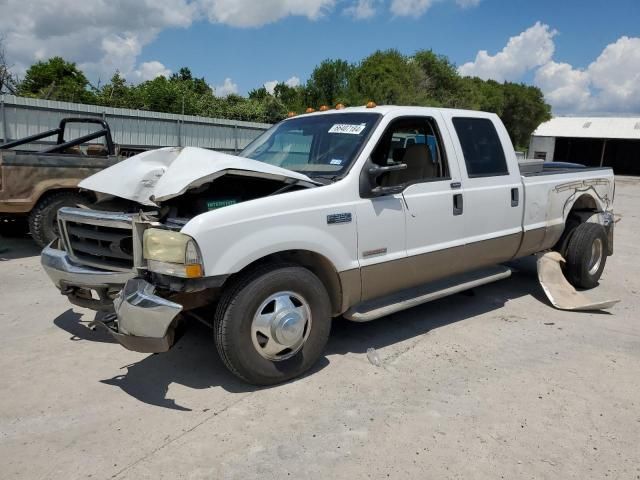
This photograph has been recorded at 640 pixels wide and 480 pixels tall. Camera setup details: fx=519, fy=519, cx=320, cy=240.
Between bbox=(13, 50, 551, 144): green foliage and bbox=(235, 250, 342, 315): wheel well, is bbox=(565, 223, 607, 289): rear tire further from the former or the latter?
bbox=(13, 50, 551, 144): green foliage

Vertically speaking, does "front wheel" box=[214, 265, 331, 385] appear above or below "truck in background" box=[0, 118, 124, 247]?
below

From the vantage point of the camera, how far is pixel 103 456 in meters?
2.82

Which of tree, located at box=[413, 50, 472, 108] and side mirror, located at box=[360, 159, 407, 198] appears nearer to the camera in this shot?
side mirror, located at box=[360, 159, 407, 198]

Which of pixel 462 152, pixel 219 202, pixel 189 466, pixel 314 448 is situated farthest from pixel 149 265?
pixel 462 152

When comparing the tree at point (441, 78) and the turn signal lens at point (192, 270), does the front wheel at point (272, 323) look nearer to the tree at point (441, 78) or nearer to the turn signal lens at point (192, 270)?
the turn signal lens at point (192, 270)

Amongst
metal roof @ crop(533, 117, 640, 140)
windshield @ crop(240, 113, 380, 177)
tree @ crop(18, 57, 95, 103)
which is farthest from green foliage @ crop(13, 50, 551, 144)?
windshield @ crop(240, 113, 380, 177)

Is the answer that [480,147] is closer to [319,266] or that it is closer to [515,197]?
[515,197]

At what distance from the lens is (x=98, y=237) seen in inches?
143

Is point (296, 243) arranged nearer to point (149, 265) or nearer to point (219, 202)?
point (219, 202)

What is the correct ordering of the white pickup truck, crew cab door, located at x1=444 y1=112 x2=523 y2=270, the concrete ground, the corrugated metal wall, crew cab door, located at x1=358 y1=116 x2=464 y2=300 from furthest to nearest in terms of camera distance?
the corrugated metal wall < crew cab door, located at x1=444 y1=112 x2=523 y2=270 < crew cab door, located at x1=358 y1=116 x2=464 y2=300 < the white pickup truck < the concrete ground

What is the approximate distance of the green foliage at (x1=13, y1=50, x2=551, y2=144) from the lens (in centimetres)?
2870

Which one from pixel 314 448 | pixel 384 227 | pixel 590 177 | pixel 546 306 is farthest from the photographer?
pixel 590 177

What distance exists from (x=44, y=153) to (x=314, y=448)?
6.29 meters

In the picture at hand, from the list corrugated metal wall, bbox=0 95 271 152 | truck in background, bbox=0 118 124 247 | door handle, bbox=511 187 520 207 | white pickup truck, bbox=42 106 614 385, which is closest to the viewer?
white pickup truck, bbox=42 106 614 385
